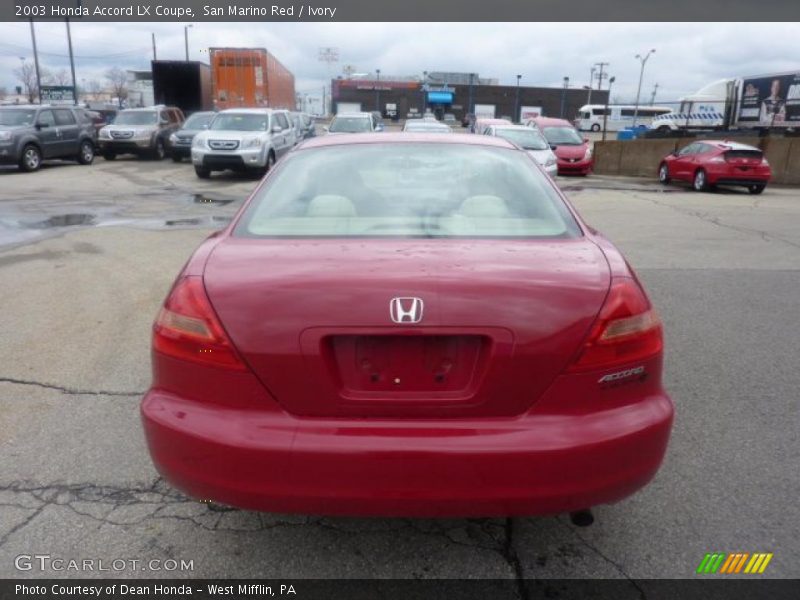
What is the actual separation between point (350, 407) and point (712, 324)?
14.8 ft

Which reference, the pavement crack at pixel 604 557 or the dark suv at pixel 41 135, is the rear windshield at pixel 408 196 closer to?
the pavement crack at pixel 604 557

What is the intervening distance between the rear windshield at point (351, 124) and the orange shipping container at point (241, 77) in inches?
268

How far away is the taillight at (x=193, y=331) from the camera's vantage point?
219 cm

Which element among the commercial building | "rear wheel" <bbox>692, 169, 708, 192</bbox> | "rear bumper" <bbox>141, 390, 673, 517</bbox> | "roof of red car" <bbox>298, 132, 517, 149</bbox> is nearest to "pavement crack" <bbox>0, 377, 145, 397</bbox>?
"roof of red car" <bbox>298, 132, 517, 149</bbox>

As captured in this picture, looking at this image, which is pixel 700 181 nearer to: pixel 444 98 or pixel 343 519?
pixel 343 519

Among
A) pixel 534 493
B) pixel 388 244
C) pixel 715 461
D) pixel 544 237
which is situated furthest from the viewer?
pixel 715 461

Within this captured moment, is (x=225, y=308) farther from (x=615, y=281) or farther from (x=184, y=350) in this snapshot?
(x=615, y=281)

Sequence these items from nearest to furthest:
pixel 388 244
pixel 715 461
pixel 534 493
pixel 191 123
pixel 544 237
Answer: pixel 534 493 → pixel 388 244 → pixel 544 237 → pixel 715 461 → pixel 191 123

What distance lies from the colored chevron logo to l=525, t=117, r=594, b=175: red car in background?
72.5 feet

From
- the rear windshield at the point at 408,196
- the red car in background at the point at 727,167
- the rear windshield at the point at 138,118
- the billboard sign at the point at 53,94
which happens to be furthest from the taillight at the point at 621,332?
the billboard sign at the point at 53,94

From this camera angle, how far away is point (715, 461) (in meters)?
3.34

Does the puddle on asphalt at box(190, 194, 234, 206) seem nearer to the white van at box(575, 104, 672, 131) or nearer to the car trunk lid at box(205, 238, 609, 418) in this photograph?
the car trunk lid at box(205, 238, 609, 418)

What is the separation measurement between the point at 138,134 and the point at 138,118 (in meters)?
1.27

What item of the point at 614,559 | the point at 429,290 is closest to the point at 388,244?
the point at 429,290
